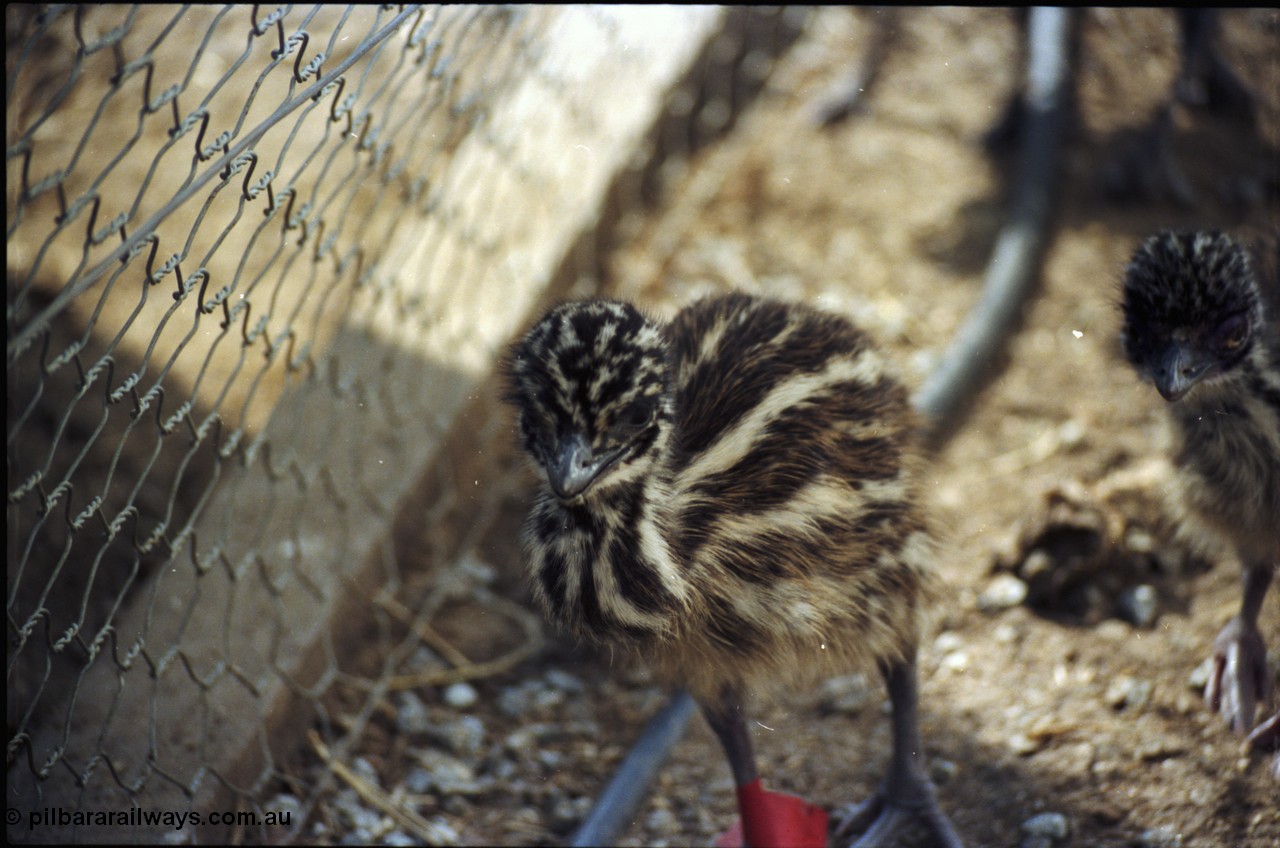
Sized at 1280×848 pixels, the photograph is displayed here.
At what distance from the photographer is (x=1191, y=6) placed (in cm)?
445

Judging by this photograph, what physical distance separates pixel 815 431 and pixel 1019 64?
330 cm

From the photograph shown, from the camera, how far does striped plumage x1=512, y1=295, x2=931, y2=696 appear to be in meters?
2.36

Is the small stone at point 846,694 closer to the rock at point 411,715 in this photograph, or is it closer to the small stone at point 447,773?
the small stone at point 447,773

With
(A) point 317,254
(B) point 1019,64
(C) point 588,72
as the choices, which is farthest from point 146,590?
(B) point 1019,64

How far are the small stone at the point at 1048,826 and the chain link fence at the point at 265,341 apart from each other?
5.97 feet

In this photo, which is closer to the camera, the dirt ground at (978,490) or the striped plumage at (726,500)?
the striped plumage at (726,500)

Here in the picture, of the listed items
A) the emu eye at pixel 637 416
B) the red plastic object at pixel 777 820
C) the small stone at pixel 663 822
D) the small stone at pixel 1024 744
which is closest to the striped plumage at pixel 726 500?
the emu eye at pixel 637 416

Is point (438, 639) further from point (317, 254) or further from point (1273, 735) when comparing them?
point (1273, 735)

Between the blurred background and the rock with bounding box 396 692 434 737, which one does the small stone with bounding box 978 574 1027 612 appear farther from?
the rock with bounding box 396 692 434 737

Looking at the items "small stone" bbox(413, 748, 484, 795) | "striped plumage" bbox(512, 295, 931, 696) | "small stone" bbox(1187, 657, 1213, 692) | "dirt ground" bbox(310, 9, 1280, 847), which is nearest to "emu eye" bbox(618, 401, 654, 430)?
"striped plumage" bbox(512, 295, 931, 696)

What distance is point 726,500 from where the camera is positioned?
2535mm

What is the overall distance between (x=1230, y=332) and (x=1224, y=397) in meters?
0.22

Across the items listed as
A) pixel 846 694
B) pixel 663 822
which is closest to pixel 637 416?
pixel 663 822

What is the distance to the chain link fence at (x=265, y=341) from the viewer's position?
104 inches
